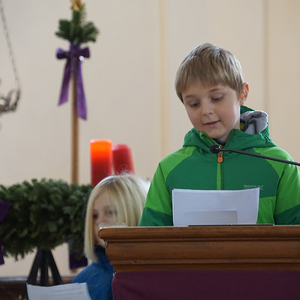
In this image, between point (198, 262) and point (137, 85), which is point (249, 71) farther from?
point (198, 262)

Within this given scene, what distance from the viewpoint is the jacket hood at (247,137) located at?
1.59 m

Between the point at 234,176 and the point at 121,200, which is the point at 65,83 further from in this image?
the point at 234,176

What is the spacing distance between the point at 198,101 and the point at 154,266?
2.31 ft

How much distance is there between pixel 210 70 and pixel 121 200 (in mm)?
933

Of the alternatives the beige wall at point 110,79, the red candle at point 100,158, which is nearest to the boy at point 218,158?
the red candle at point 100,158

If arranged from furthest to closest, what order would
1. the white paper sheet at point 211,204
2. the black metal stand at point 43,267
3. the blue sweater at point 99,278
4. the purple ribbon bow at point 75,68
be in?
the purple ribbon bow at point 75,68 < the black metal stand at point 43,267 < the blue sweater at point 99,278 < the white paper sheet at point 211,204

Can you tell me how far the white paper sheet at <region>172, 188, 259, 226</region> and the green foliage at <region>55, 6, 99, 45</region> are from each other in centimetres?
194

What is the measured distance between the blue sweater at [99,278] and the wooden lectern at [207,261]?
1.16 meters

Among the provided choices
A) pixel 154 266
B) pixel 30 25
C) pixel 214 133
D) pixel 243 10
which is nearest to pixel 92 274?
pixel 214 133

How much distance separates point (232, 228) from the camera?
1023mm

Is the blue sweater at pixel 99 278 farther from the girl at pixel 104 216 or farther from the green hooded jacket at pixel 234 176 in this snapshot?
the green hooded jacket at pixel 234 176

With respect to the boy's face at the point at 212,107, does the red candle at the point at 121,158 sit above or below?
below

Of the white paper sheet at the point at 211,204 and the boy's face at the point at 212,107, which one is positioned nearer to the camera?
the white paper sheet at the point at 211,204

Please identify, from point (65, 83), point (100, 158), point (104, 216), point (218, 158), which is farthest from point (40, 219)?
point (65, 83)
